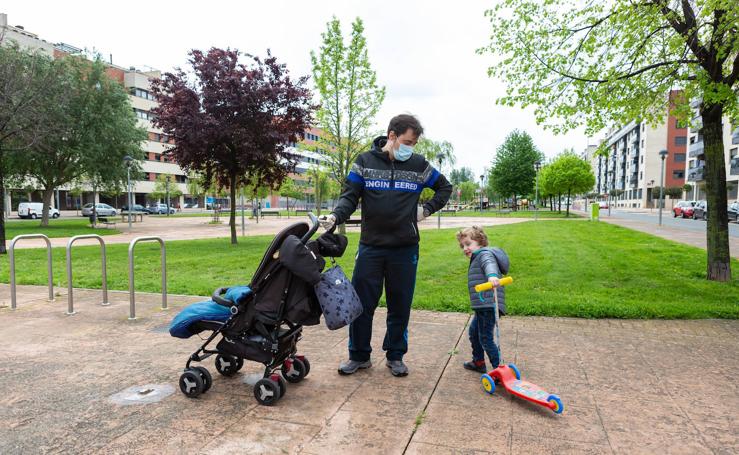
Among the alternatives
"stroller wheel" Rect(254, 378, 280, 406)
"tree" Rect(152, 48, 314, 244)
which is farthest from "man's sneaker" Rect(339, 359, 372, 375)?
"tree" Rect(152, 48, 314, 244)

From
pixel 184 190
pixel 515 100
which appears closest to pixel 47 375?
pixel 515 100

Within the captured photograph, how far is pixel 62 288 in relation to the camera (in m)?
7.83

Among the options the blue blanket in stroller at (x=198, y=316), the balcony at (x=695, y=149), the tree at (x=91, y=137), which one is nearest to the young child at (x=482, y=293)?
the blue blanket in stroller at (x=198, y=316)

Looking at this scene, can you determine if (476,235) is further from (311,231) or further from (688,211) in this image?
(688,211)

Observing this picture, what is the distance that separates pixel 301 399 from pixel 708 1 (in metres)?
6.61

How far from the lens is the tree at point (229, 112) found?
44.9 ft

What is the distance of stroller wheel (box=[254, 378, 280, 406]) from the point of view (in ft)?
10.5

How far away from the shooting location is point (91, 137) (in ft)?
85.1

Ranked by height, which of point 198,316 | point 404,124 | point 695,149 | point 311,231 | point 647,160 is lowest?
point 198,316

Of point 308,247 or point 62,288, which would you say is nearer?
point 308,247

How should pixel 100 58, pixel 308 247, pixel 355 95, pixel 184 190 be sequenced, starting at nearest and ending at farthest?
1. pixel 308 247
2. pixel 355 95
3. pixel 100 58
4. pixel 184 190

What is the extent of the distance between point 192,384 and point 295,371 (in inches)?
29.1

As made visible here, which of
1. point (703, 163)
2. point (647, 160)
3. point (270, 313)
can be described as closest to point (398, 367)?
point (270, 313)

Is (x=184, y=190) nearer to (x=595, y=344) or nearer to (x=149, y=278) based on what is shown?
(x=149, y=278)
